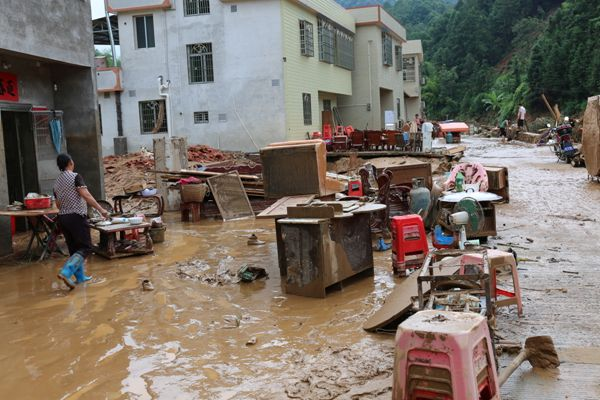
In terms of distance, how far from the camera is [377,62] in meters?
33.8

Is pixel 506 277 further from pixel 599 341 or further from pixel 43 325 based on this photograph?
pixel 43 325

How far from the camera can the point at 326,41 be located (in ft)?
92.3

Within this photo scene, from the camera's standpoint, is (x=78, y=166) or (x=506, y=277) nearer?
(x=506, y=277)

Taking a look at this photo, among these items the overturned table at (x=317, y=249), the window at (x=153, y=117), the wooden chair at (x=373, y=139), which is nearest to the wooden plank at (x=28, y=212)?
the overturned table at (x=317, y=249)

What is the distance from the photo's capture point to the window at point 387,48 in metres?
34.8

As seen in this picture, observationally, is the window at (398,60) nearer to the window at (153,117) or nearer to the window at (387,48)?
the window at (387,48)

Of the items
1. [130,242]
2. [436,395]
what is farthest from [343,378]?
[130,242]

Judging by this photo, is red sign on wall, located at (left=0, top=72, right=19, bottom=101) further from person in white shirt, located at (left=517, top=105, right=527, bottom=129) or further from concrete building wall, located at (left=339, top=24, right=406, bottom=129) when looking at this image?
person in white shirt, located at (left=517, top=105, right=527, bottom=129)

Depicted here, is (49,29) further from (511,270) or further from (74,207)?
(511,270)

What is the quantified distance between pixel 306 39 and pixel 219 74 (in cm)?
415

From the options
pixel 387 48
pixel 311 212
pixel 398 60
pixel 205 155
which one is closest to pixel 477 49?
pixel 398 60

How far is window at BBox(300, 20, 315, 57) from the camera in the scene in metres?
25.2

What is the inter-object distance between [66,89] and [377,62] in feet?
78.0

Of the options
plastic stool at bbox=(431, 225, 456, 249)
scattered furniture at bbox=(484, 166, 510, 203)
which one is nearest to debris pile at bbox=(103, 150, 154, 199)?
scattered furniture at bbox=(484, 166, 510, 203)
